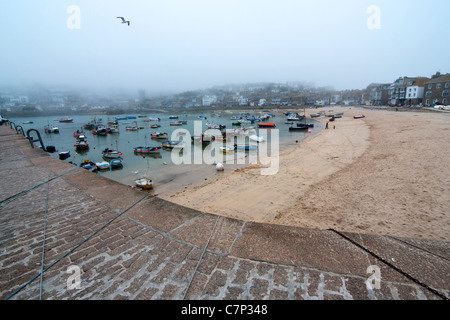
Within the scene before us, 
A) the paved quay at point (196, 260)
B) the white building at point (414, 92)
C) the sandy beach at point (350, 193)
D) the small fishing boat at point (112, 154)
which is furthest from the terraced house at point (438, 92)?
the small fishing boat at point (112, 154)

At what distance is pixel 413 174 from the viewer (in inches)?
455

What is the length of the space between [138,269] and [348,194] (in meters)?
10.9

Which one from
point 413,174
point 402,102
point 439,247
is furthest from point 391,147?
Answer: point 402,102

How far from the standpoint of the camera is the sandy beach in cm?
778

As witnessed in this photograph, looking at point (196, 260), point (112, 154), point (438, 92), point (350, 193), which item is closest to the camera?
point (196, 260)

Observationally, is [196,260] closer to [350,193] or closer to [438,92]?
[350,193]

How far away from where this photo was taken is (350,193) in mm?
10508

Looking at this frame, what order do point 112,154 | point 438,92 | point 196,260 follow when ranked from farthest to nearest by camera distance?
1. point 438,92
2. point 112,154
3. point 196,260

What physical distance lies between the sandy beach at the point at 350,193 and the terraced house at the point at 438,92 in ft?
161

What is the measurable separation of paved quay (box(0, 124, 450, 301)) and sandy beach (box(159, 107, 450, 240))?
16.5 feet

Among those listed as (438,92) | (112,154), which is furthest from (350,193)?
(438,92)

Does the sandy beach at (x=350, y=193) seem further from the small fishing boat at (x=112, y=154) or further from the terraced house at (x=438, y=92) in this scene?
the terraced house at (x=438, y=92)

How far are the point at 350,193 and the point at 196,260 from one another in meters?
10.4
